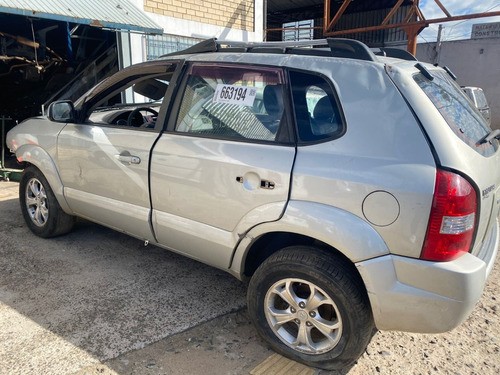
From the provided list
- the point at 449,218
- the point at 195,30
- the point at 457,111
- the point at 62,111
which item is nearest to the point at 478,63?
the point at 195,30

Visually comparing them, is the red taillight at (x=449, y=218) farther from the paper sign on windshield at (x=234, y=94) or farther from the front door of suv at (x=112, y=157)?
the front door of suv at (x=112, y=157)

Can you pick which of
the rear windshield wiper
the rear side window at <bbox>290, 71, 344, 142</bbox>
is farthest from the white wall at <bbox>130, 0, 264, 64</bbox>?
the rear windshield wiper

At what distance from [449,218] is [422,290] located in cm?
39

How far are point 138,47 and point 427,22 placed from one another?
8.55 m

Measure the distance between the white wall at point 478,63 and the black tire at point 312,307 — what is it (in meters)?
16.7

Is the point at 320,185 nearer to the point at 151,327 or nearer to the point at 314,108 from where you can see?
the point at 314,108

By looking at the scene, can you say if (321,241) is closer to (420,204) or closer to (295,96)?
(420,204)

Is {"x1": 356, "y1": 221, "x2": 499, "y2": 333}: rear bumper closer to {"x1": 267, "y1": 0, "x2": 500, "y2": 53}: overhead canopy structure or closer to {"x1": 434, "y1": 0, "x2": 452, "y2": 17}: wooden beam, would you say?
{"x1": 434, "y1": 0, "x2": 452, "y2": 17}: wooden beam

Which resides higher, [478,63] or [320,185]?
[478,63]

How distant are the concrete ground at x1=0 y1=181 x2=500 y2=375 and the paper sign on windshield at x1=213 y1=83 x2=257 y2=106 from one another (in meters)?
1.54

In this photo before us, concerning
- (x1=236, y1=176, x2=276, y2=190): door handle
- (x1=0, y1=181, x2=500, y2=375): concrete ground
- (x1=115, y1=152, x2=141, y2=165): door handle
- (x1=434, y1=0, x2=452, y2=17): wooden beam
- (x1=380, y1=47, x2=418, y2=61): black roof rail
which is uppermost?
(x1=434, y1=0, x2=452, y2=17): wooden beam

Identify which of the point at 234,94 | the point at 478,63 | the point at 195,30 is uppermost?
the point at 195,30

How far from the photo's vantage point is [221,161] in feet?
8.67

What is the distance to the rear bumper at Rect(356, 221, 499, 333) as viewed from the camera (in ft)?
6.69
